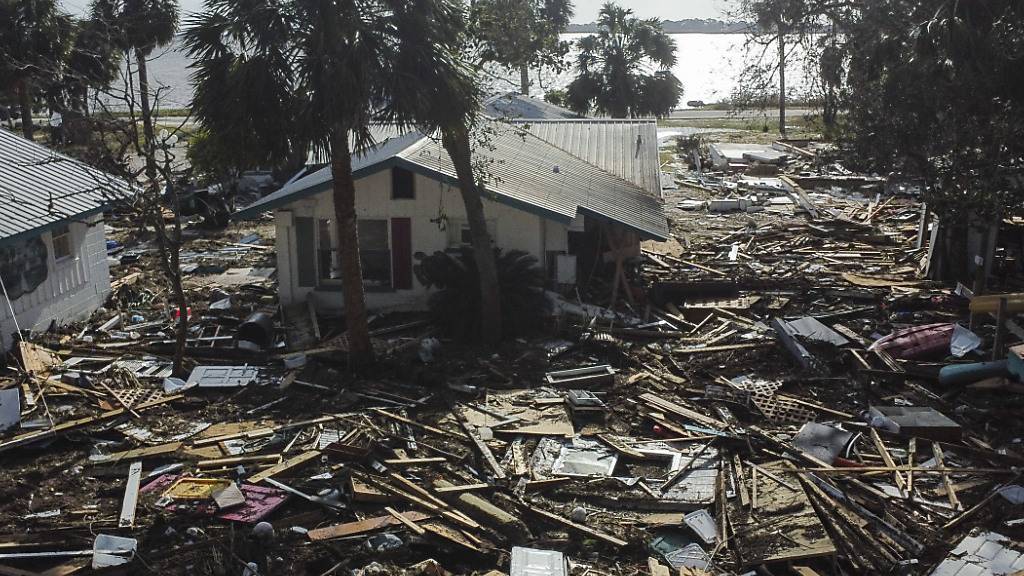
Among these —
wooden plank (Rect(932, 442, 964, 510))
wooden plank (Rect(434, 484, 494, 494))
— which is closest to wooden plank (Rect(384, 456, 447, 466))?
wooden plank (Rect(434, 484, 494, 494))

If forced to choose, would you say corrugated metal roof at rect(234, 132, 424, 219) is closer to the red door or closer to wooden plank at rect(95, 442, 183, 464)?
the red door

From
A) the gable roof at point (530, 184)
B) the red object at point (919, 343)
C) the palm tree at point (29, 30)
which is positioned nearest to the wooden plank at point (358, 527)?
the gable roof at point (530, 184)

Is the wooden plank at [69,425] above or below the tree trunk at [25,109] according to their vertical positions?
below

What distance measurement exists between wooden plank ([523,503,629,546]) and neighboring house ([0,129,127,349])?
33.7ft

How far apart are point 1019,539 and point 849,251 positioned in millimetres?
17396

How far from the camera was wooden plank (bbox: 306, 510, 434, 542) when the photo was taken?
1128cm

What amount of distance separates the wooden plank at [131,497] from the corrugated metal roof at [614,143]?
53.4 feet

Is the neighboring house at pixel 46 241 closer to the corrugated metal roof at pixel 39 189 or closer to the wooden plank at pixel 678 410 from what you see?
the corrugated metal roof at pixel 39 189

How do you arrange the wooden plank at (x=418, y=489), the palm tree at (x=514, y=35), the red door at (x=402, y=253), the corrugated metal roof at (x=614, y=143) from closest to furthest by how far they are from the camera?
1. the wooden plank at (x=418, y=489)
2. the palm tree at (x=514, y=35)
3. the red door at (x=402, y=253)
4. the corrugated metal roof at (x=614, y=143)

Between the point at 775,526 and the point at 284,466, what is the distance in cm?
644

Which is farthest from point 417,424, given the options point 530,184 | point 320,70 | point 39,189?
point 39,189

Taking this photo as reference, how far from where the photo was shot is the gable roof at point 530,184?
2077cm

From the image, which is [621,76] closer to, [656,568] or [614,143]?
[614,143]

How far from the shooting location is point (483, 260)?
1928cm
